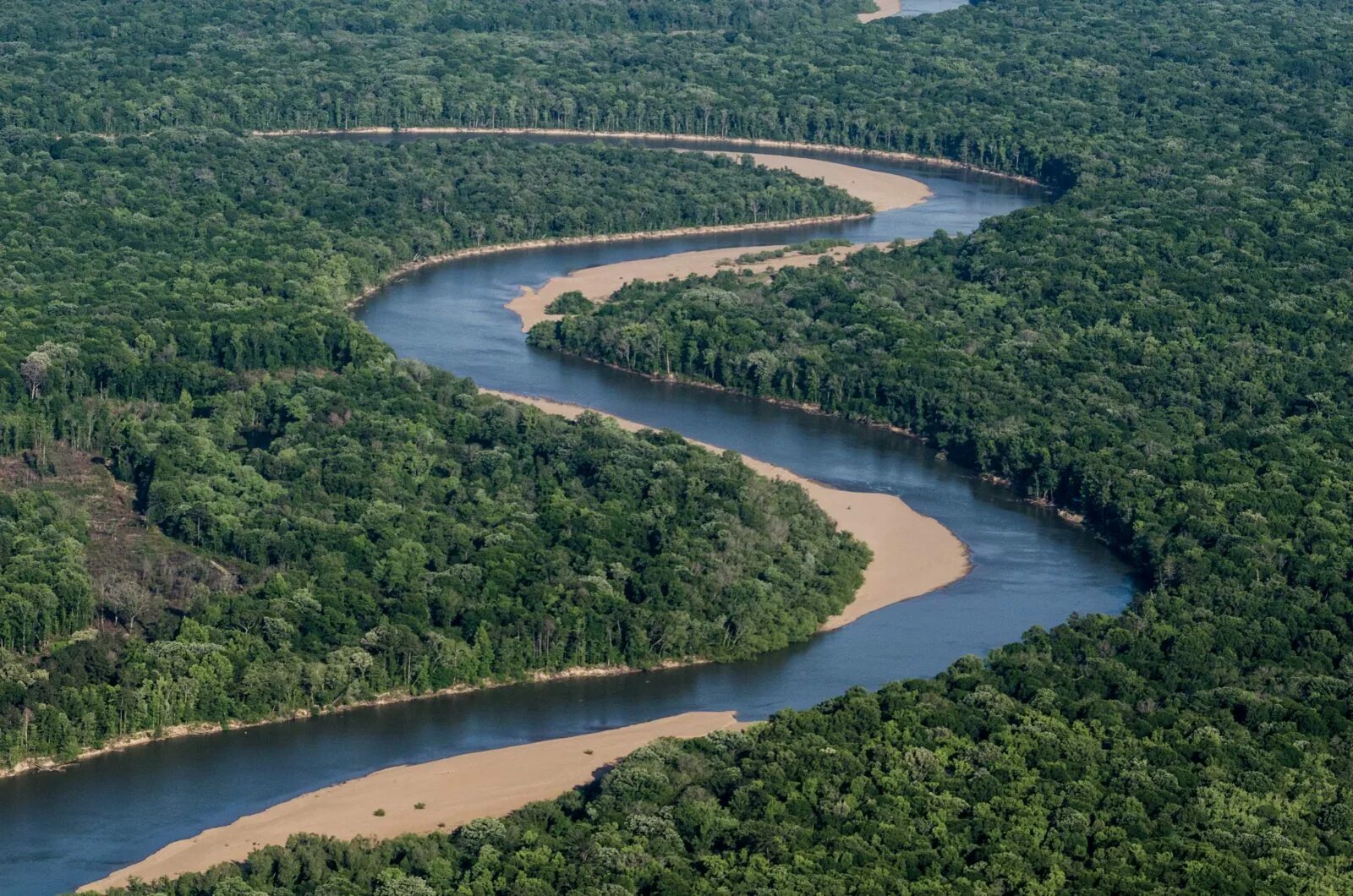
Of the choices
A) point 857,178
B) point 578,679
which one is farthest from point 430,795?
point 857,178

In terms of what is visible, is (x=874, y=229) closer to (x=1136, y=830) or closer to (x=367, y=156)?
(x=367, y=156)

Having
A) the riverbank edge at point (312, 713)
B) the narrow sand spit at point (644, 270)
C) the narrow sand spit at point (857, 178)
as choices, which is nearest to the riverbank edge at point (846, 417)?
the narrow sand spit at point (644, 270)

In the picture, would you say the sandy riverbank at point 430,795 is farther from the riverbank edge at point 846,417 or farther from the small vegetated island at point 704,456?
the riverbank edge at point 846,417

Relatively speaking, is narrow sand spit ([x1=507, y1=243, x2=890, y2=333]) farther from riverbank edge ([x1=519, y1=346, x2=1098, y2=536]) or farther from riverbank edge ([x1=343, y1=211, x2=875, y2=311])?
riverbank edge ([x1=343, y1=211, x2=875, y2=311])

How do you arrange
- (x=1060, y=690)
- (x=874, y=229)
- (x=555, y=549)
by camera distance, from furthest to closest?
1. (x=874, y=229)
2. (x=555, y=549)
3. (x=1060, y=690)

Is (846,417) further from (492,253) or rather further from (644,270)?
(492,253)

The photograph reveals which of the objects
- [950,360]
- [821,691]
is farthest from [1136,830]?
[950,360]
